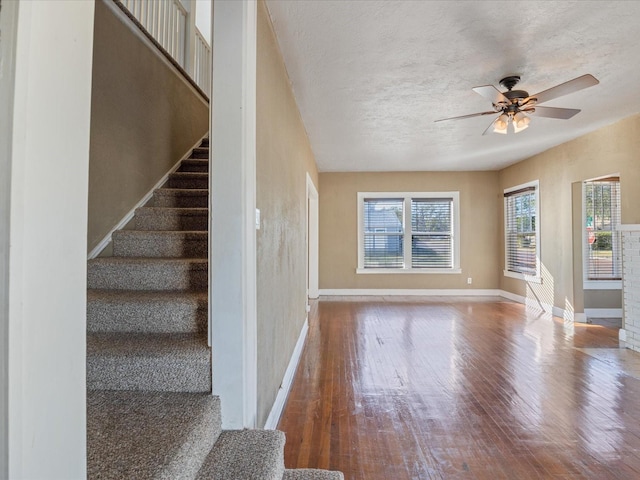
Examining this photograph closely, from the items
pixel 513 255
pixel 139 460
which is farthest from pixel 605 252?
pixel 139 460

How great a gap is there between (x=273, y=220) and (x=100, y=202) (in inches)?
48.4

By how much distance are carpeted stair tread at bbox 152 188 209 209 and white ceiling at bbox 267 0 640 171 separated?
1298 millimetres

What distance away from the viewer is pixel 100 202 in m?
2.36

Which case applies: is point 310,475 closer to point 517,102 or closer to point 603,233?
point 517,102

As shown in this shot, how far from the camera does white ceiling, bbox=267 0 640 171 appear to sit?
204 cm

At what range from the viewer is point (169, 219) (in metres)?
2.71

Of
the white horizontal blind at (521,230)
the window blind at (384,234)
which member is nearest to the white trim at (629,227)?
the white horizontal blind at (521,230)

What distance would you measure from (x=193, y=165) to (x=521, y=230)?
5628mm

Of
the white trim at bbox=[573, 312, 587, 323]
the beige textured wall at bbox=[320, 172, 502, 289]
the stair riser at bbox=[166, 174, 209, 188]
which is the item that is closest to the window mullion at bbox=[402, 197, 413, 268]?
the beige textured wall at bbox=[320, 172, 502, 289]

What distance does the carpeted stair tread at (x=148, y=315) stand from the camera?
1822mm

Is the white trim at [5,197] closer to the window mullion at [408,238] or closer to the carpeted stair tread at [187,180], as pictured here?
the carpeted stair tread at [187,180]

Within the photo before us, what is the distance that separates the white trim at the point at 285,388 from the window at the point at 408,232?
354 centimetres

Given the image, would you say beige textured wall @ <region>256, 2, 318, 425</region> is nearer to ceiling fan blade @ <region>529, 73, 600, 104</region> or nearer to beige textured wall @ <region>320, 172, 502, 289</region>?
ceiling fan blade @ <region>529, 73, 600, 104</region>

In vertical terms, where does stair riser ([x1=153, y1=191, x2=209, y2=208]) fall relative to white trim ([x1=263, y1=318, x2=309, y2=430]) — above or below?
above
